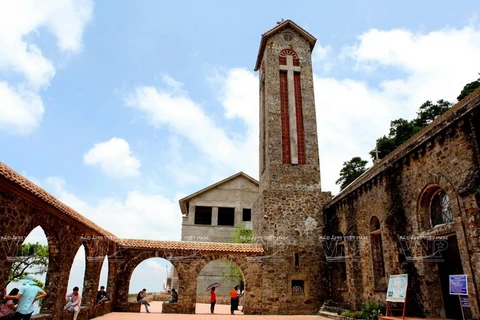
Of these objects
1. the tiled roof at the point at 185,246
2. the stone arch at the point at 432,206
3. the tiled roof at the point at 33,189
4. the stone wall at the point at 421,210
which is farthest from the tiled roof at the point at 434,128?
the tiled roof at the point at 33,189

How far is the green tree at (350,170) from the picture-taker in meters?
35.6

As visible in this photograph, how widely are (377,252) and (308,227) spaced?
15.6 ft

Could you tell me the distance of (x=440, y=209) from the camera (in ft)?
32.1

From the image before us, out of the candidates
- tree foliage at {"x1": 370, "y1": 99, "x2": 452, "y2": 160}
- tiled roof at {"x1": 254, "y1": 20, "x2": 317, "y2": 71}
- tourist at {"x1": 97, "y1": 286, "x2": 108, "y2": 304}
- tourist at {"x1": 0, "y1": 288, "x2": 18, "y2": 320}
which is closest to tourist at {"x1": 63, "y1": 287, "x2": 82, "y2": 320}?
tourist at {"x1": 97, "y1": 286, "x2": 108, "y2": 304}

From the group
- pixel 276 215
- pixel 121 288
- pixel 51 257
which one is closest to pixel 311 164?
pixel 276 215

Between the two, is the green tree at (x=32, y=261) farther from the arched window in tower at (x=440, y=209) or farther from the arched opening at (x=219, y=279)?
the arched window in tower at (x=440, y=209)

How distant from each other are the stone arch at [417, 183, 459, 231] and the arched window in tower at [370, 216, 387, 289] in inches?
108

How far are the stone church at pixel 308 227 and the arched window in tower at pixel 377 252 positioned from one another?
40mm

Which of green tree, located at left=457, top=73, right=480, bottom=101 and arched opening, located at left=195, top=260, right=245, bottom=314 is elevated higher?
green tree, located at left=457, top=73, right=480, bottom=101

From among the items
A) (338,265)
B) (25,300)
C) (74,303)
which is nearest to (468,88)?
(338,265)

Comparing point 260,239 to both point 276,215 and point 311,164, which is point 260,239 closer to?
point 276,215

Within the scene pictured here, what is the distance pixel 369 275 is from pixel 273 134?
8595 mm

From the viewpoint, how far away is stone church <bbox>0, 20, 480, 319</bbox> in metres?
8.51

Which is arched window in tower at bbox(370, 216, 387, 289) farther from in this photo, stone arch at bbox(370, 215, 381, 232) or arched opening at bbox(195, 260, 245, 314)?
arched opening at bbox(195, 260, 245, 314)
